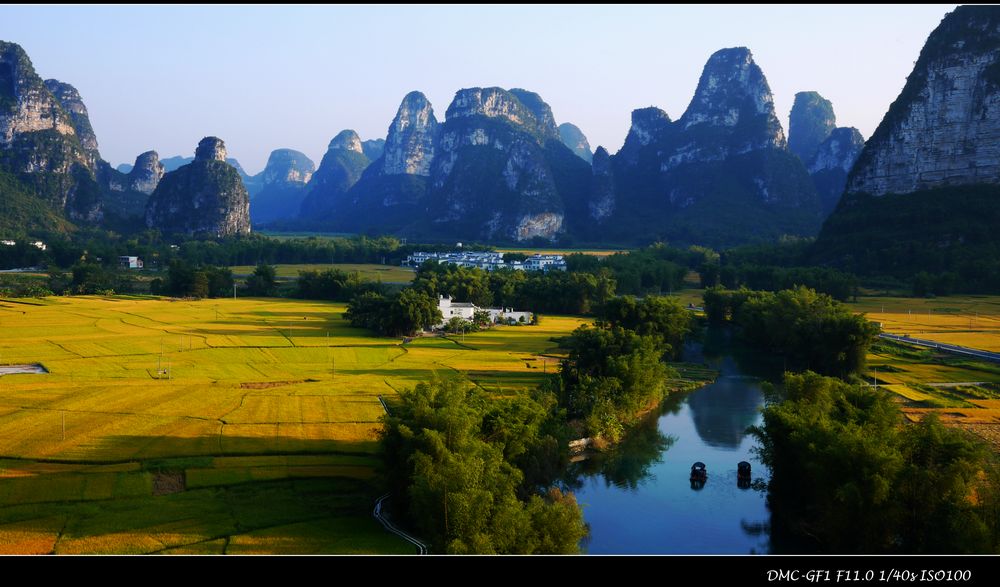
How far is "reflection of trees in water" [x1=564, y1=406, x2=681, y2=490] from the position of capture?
27484 millimetres

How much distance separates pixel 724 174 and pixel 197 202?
339 ft

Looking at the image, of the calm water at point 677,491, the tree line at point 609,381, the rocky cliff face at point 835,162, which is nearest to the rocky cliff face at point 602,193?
the rocky cliff face at point 835,162

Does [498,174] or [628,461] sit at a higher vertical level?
[498,174]

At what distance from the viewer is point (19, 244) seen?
321 ft

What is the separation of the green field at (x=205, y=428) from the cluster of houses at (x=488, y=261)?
45.1 m

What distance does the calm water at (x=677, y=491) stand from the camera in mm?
22203

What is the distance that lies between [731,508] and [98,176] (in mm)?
167390

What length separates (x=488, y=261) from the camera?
106500 mm

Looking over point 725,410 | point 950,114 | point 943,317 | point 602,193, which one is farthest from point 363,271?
point 602,193

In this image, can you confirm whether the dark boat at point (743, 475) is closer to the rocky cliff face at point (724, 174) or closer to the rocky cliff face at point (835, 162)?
the rocky cliff face at point (724, 174)

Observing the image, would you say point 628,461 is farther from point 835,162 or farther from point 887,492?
point 835,162

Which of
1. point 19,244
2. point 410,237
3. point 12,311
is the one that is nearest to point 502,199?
point 410,237

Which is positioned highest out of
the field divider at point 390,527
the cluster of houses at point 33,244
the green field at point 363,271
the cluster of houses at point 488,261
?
the cluster of houses at point 33,244
